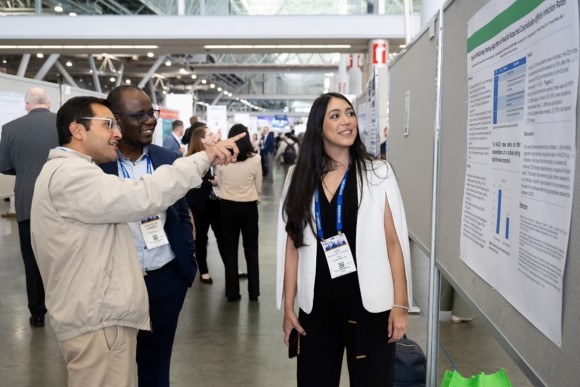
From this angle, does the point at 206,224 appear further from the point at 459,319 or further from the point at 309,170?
the point at 309,170

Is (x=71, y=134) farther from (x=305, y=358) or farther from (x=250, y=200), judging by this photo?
(x=250, y=200)

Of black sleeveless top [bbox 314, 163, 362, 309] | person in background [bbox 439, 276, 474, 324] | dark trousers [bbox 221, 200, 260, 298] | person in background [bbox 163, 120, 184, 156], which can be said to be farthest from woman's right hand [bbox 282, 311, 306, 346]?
person in background [bbox 163, 120, 184, 156]

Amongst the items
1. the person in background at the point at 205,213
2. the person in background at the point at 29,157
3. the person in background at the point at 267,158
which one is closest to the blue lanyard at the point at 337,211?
the person in background at the point at 29,157

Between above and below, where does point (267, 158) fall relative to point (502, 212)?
below

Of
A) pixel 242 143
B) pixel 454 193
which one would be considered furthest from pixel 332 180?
pixel 242 143

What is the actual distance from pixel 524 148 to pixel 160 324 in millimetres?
1751

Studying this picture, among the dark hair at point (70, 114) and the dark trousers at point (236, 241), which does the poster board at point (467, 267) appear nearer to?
the dark hair at point (70, 114)

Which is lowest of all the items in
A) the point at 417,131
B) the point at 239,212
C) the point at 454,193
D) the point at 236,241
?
the point at 236,241

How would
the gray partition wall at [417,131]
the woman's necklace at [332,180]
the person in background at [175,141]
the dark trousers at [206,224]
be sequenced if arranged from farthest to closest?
the person in background at [175,141]
the dark trousers at [206,224]
the gray partition wall at [417,131]
the woman's necklace at [332,180]

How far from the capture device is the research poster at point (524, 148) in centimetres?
113

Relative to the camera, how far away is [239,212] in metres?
5.16

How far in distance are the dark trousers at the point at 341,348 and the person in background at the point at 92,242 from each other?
664 mm

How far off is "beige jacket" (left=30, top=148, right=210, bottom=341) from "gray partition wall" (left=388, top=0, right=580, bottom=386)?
3.43ft

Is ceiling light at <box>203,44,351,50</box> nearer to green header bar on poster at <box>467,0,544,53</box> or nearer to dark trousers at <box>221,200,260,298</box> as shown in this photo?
dark trousers at <box>221,200,260,298</box>
